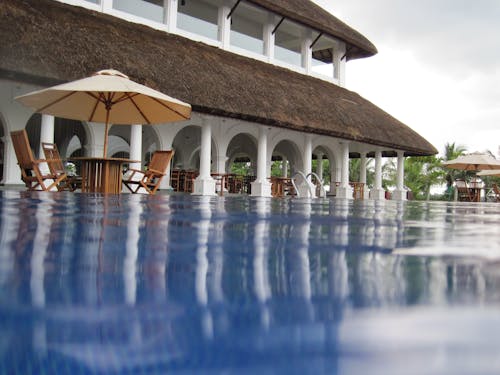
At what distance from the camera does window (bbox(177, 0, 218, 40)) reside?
1591 cm

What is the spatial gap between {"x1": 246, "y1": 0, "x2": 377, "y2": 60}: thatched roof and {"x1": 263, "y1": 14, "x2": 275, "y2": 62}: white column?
560 millimetres

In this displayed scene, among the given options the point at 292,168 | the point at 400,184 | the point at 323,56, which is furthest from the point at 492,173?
the point at 323,56

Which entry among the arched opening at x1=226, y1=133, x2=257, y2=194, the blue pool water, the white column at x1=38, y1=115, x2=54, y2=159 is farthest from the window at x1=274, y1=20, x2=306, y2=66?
the blue pool water

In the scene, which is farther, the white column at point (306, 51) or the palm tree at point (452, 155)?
the palm tree at point (452, 155)

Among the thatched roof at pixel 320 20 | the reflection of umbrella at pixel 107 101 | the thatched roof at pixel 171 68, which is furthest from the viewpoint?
the thatched roof at pixel 320 20

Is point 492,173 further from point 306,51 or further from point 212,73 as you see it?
point 212,73

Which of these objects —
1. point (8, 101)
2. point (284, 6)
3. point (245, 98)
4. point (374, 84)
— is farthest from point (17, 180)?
point (374, 84)

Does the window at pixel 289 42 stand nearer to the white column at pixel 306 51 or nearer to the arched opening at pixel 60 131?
the white column at pixel 306 51

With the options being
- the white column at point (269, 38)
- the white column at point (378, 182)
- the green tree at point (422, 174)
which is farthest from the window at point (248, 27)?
the green tree at point (422, 174)

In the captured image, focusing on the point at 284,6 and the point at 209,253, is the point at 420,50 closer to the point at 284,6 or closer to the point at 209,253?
the point at 284,6

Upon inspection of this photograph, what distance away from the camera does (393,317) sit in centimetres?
48

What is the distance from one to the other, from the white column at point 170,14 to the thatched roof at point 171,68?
525mm

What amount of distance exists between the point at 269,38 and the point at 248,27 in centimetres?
165

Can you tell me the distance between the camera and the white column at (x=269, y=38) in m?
18.1
